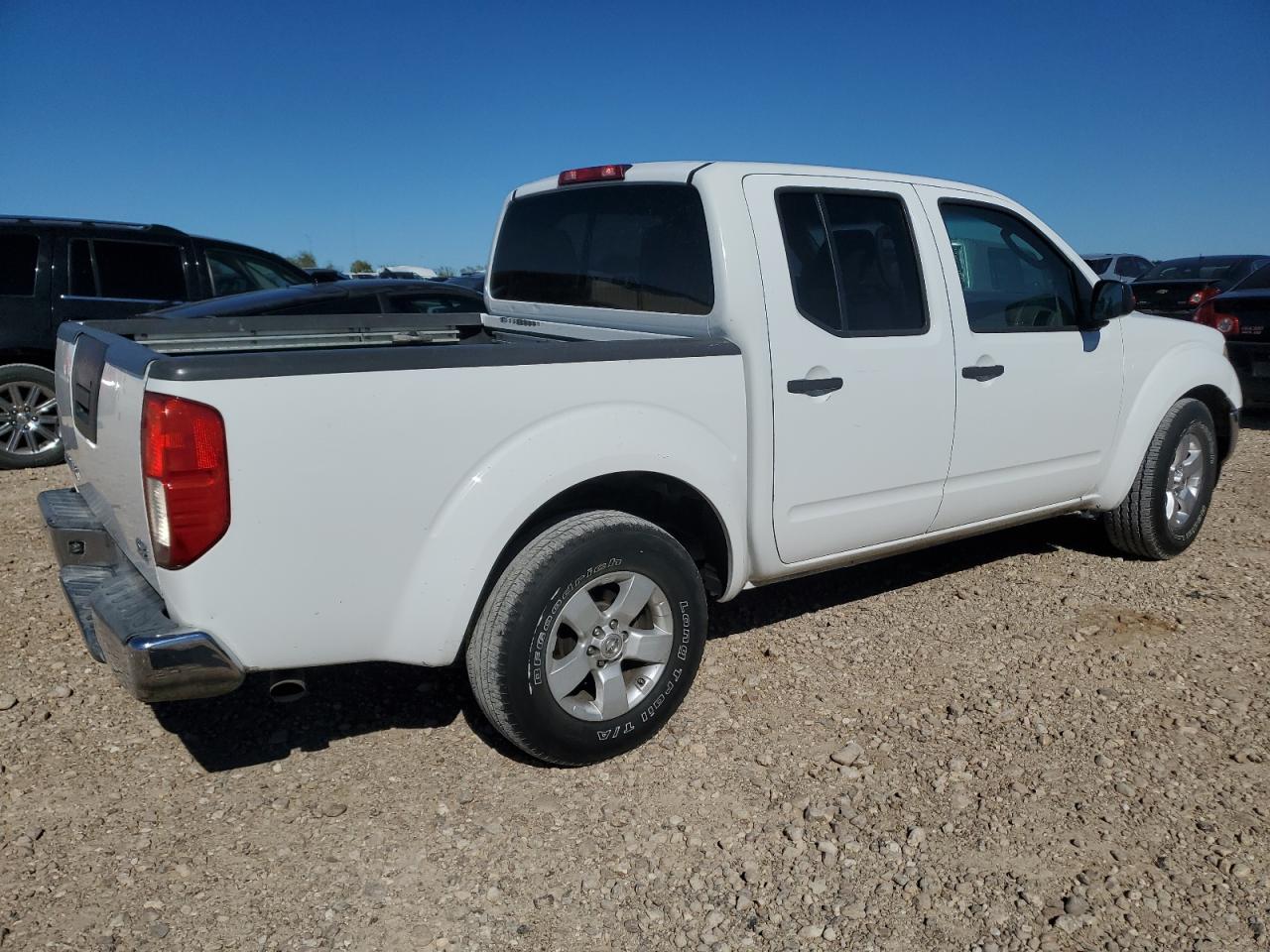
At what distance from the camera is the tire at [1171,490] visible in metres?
4.93

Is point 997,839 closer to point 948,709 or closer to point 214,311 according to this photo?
point 948,709

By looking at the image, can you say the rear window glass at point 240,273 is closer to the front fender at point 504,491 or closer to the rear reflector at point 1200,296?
the front fender at point 504,491

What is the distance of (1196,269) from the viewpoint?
14.6 metres

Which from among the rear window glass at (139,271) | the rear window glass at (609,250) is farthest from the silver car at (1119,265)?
the rear window glass at (609,250)

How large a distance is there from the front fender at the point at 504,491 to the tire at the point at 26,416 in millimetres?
6051

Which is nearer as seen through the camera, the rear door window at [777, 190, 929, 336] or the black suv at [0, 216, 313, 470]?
the rear door window at [777, 190, 929, 336]

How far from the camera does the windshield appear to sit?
14.0 metres

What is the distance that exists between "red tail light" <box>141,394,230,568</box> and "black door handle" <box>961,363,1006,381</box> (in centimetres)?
279

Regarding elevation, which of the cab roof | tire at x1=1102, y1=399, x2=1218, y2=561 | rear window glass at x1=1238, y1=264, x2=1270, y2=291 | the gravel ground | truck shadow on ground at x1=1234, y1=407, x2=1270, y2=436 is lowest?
truck shadow on ground at x1=1234, y1=407, x2=1270, y2=436

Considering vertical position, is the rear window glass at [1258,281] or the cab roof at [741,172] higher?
the cab roof at [741,172]

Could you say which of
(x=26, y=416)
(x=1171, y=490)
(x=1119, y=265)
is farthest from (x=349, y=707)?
(x=1119, y=265)

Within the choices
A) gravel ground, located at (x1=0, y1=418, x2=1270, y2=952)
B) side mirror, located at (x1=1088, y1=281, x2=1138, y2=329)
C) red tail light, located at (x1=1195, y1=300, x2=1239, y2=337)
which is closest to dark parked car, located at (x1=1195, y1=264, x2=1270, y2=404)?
red tail light, located at (x1=1195, y1=300, x2=1239, y2=337)

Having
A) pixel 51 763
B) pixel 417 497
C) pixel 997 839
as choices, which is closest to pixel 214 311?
pixel 51 763

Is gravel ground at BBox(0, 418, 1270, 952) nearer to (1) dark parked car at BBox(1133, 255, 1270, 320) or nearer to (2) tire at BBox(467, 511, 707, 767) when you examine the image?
(2) tire at BBox(467, 511, 707, 767)
